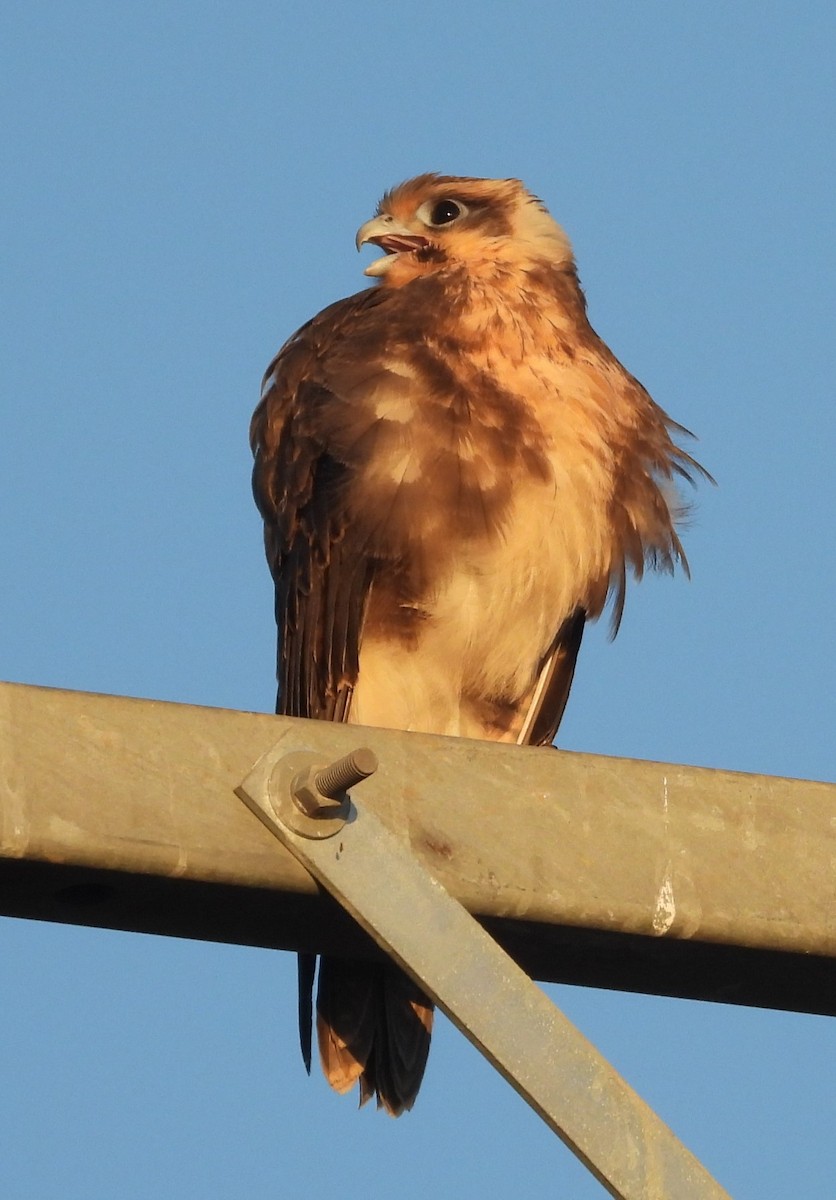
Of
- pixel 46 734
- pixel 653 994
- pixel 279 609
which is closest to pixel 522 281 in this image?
pixel 279 609

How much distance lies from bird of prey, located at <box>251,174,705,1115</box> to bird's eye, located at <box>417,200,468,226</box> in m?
0.30

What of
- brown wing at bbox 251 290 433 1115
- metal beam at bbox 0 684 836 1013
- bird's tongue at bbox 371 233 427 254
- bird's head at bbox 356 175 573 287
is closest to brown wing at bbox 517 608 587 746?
brown wing at bbox 251 290 433 1115

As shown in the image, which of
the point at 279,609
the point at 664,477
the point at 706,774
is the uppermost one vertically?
the point at 706,774

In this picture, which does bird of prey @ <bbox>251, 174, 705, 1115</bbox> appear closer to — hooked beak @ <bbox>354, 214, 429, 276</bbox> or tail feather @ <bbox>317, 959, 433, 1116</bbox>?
hooked beak @ <bbox>354, 214, 429, 276</bbox>

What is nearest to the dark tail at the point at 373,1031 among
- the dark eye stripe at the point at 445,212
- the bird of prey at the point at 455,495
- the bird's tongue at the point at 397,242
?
the bird of prey at the point at 455,495

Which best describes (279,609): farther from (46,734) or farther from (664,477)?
(46,734)

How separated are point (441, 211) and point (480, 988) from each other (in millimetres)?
4245

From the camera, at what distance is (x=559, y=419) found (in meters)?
5.00

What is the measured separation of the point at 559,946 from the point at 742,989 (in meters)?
0.27

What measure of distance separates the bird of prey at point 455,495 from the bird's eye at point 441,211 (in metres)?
0.30

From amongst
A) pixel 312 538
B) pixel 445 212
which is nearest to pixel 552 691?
pixel 312 538

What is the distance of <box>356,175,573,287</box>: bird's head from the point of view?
570 centimetres

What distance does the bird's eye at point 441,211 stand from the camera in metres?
5.93

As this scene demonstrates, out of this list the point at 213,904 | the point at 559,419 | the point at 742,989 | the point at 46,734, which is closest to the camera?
the point at 46,734
